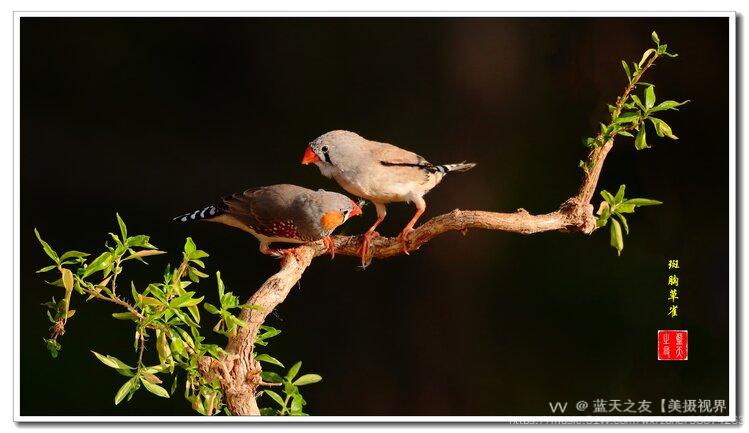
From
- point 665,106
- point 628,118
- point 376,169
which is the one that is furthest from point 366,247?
point 665,106

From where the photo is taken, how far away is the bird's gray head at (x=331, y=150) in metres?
2.54

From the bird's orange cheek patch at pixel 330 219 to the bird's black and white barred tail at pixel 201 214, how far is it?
32 cm

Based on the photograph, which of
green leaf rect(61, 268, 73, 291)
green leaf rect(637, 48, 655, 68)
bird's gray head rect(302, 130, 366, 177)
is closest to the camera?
green leaf rect(61, 268, 73, 291)

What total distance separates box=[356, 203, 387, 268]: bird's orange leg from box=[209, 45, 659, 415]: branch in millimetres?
14

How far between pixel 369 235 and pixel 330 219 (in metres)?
0.18

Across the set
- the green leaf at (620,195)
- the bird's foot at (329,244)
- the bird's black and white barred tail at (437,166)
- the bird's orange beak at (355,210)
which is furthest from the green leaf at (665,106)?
the bird's foot at (329,244)

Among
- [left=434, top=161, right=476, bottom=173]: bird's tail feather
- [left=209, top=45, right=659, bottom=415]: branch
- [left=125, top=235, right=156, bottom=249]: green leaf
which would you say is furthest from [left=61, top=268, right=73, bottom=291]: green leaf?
[left=434, top=161, right=476, bottom=173]: bird's tail feather

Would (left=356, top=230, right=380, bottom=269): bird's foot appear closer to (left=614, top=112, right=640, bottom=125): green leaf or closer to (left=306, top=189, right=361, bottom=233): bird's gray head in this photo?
(left=306, top=189, right=361, bottom=233): bird's gray head

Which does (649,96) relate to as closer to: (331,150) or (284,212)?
(331,150)

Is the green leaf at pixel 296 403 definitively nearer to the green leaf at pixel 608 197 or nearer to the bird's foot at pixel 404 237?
the bird's foot at pixel 404 237

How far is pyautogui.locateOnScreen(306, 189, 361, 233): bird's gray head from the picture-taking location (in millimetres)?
2551

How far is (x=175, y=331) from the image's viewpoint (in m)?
2.37
